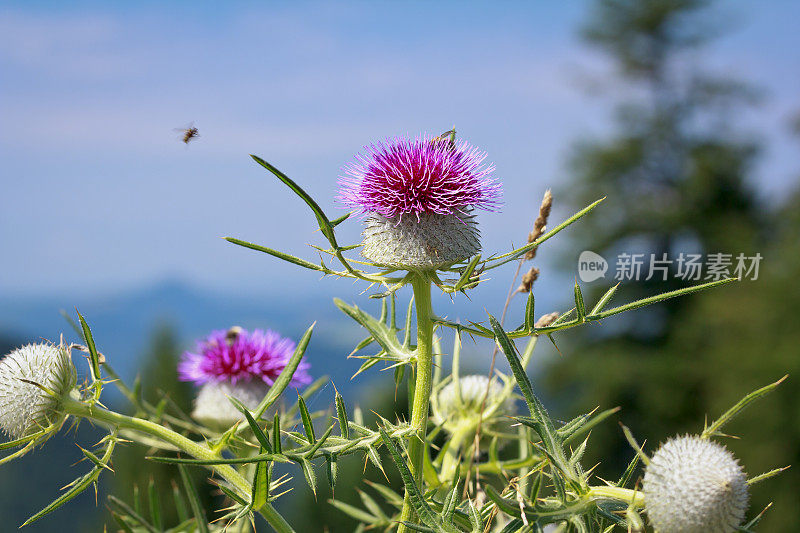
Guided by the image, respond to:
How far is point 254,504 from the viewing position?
1.46 m

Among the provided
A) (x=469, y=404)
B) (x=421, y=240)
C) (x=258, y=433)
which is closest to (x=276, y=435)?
(x=258, y=433)

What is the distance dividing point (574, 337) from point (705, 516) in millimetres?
29850

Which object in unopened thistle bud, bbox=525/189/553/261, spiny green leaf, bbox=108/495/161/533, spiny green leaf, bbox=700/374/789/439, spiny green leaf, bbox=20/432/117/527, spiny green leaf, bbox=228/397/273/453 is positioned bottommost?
spiny green leaf, bbox=108/495/161/533

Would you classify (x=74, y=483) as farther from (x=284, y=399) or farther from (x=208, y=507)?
(x=208, y=507)

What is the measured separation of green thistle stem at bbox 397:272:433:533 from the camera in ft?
5.31

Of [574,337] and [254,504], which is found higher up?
[574,337]

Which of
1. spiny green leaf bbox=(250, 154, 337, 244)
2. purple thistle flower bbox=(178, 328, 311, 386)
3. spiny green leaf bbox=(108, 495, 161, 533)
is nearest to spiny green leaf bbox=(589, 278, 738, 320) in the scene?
spiny green leaf bbox=(250, 154, 337, 244)

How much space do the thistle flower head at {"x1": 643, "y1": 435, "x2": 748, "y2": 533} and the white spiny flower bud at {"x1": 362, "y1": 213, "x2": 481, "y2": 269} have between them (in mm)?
696

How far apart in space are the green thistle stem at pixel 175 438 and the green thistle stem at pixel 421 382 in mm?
300

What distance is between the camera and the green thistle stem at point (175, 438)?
1597 mm

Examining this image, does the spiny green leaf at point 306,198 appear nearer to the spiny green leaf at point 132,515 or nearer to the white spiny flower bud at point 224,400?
the spiny green leaf at point 132,515

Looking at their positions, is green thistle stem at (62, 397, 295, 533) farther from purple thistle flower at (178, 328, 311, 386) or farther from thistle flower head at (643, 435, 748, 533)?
purple thistle flower at (178, 328, 311, 386)

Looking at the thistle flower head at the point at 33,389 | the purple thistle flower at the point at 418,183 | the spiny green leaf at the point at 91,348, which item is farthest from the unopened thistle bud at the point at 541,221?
the thistle flower head at the point at 33,389

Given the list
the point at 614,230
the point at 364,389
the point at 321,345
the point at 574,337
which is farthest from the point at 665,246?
the point at 321,345
